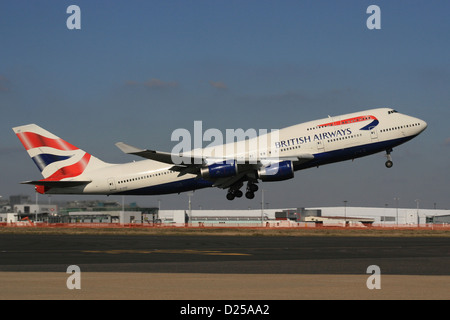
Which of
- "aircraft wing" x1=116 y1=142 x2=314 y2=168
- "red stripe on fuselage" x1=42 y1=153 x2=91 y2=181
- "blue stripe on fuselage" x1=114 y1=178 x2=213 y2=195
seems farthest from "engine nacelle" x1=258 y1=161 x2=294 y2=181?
"red stripe on fuselage" x1=42 y1=153 x2=91 y2=181

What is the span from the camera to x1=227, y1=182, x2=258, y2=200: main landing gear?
56938mm

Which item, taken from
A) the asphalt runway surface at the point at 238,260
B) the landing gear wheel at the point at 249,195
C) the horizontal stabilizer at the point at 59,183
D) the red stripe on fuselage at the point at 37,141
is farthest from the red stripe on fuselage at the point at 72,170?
the asphalt runway surface at the point at 238,260

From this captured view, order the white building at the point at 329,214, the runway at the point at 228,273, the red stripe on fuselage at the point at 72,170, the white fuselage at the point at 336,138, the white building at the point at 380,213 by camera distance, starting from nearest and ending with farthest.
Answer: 1. the runway at the point at 228,273
2. the white fuselage at the point at 336,138
3. the red stripe on fuselage at the point at 72,170
4. the white building at the point at 329,214
5. the white building at the point at 380,213

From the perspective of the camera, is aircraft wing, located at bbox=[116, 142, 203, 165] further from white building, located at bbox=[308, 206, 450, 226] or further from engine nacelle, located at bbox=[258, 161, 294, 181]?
white building, located at bbox=[308, 206, 450, 226]

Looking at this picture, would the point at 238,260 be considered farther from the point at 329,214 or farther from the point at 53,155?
the point at 329,214

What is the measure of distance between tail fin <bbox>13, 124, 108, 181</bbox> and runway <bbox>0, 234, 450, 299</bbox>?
2197 centimetres

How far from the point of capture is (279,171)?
5228 centimetres

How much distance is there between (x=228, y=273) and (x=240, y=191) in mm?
33188

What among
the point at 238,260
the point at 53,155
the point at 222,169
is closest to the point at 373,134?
the point at 222,169

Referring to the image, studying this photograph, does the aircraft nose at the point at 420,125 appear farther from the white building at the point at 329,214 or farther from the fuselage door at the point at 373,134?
the white building at the point at 329,214

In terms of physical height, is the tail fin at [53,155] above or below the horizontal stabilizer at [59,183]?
above

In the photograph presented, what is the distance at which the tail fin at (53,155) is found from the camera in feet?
203

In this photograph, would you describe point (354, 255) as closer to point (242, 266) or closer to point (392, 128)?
point (242, 266)
